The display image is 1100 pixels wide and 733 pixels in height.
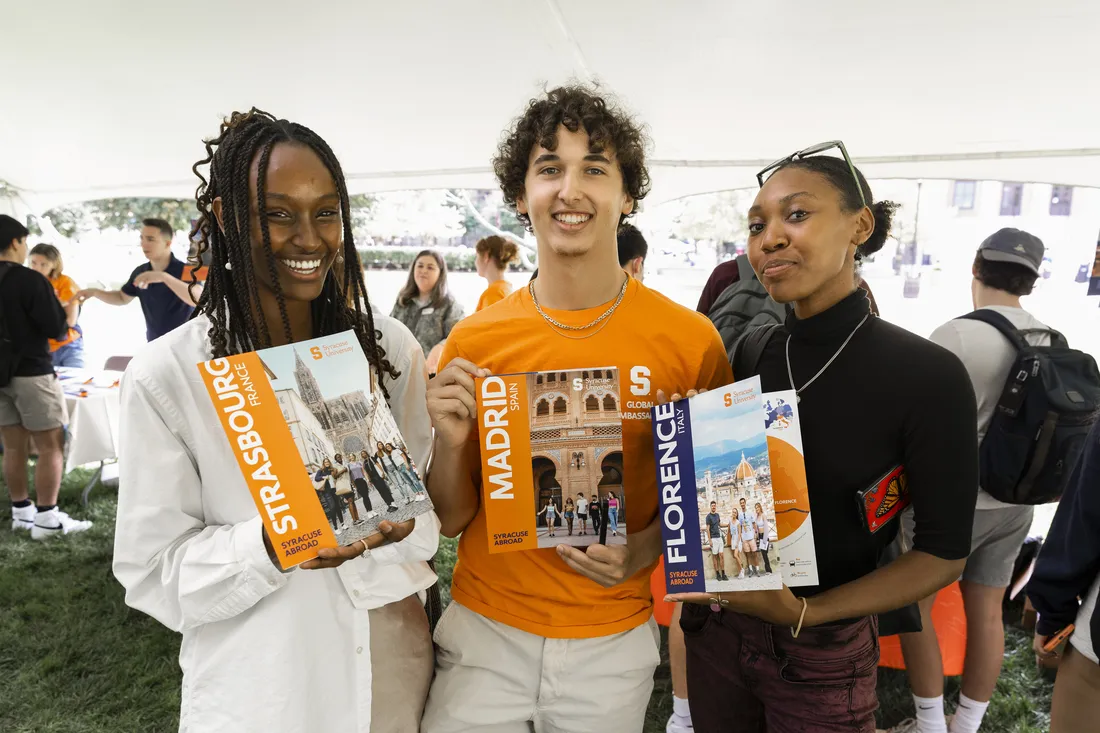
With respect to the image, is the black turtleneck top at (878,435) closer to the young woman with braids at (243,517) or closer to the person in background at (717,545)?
the person in background at (717,545)

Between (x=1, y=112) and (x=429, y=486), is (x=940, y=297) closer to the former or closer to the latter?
(x=429, y=486)

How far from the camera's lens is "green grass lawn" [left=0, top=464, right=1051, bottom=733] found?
3.08 m

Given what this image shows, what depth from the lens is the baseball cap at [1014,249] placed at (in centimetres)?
281

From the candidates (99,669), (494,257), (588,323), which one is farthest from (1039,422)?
(99,669)

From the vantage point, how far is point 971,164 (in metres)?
4.78

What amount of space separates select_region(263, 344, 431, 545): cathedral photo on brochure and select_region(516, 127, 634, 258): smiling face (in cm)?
65

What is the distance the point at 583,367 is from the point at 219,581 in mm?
917

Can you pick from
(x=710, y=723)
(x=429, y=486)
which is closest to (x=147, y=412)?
(x=429, y=486)

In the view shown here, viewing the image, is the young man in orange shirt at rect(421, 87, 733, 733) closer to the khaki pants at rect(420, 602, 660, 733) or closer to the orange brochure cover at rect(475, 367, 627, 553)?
the khaki pants at rect(420, 602, 660, 733)

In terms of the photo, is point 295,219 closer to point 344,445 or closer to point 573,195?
point 344,445

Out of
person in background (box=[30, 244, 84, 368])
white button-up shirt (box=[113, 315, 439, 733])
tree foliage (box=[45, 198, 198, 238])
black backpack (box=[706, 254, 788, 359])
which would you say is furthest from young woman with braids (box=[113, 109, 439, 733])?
tree foliage (box=[45, 198, 198, 238])

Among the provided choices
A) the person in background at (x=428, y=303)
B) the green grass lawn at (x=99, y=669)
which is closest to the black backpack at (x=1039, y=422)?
the green grass lawn at (x=99, y=669)

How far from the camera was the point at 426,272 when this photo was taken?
5.54 meters

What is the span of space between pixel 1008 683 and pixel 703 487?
10.8 feet
